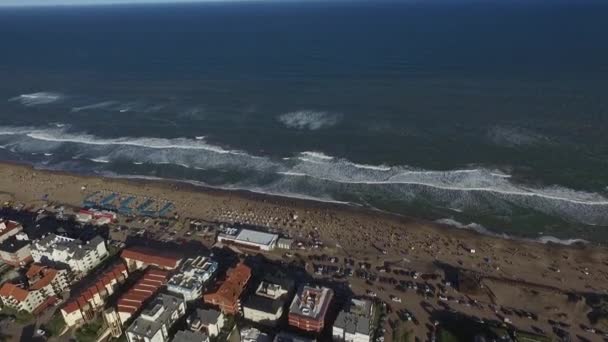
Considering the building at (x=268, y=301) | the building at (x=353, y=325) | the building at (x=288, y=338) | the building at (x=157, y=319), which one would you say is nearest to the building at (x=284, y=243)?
the building at (x=268, y=301)

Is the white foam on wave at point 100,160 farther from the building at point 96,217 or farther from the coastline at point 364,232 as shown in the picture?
the building at point 96,217

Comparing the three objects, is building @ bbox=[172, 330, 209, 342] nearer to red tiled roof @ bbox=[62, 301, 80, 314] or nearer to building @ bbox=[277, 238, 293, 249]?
red tiled roof @ bbox=[62, 301, 80, 314]

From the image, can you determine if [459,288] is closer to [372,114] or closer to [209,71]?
[372,114]

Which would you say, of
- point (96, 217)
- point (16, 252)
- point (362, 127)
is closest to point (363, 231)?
point (362, 127)

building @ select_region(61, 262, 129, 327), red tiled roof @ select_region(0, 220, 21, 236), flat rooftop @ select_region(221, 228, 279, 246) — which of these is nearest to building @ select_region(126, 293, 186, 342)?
building @ select_region(61, 262, 129, 327)

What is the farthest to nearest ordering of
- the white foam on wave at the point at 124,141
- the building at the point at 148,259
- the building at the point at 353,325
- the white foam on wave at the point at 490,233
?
the white foam on wave at the point at 124,141 → the white foam on wave at the point at 490,233 → the building at the point at 148,259 → the building at the point at 353,325

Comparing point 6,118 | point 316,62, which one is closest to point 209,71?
point 316,62
